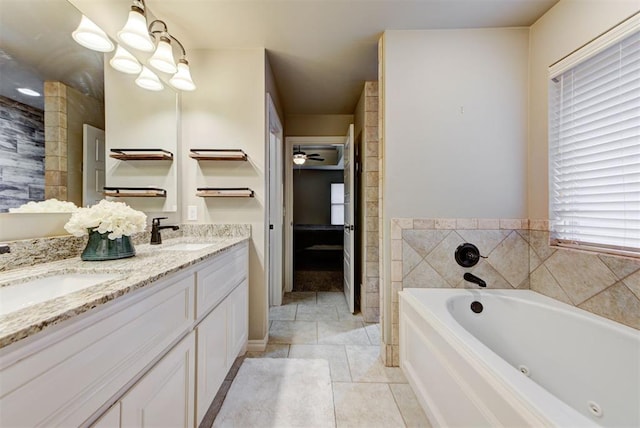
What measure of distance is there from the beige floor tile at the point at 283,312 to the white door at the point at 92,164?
6.23 ft

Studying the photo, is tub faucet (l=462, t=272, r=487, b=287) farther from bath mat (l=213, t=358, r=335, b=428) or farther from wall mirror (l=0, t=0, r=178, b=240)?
wall mirror (l=0, t=0, r=178, b=240)

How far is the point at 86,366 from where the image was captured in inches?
25.2

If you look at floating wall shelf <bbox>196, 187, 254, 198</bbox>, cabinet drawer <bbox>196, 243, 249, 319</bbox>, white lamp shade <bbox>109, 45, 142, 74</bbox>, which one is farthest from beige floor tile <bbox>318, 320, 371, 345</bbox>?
white lamp shade <bbox>109, 45, 142, 74</bbox>

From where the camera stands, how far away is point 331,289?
3629 mm

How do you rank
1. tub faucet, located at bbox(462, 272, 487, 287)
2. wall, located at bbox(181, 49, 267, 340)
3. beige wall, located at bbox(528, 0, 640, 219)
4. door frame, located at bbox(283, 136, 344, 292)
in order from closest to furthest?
beige wall, located at bbox(528, 0, 640, 219) → tub faucet, located at bbox(462, 272, 487, 287) → wall, located at bbox(181, 49, 267, 340) → door frame, located at bbox(283, 136, 344, 292)

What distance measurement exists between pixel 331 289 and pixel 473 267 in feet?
6.92

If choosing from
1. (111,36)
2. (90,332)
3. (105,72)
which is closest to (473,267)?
(90,332)

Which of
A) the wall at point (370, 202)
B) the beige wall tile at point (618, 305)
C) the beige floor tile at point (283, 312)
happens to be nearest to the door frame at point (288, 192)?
the beige floor tile at point (283, 312)

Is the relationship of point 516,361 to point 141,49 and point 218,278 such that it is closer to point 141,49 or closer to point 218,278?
point 218,278

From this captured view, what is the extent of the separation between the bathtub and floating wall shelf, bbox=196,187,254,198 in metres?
1.40

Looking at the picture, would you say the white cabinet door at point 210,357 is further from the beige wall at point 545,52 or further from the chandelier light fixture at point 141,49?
the beige wall at point 545,52

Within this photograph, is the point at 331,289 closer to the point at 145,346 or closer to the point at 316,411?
the point at 316,411

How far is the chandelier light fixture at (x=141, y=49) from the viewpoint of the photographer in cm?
141

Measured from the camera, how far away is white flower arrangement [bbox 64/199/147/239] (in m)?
1.11
